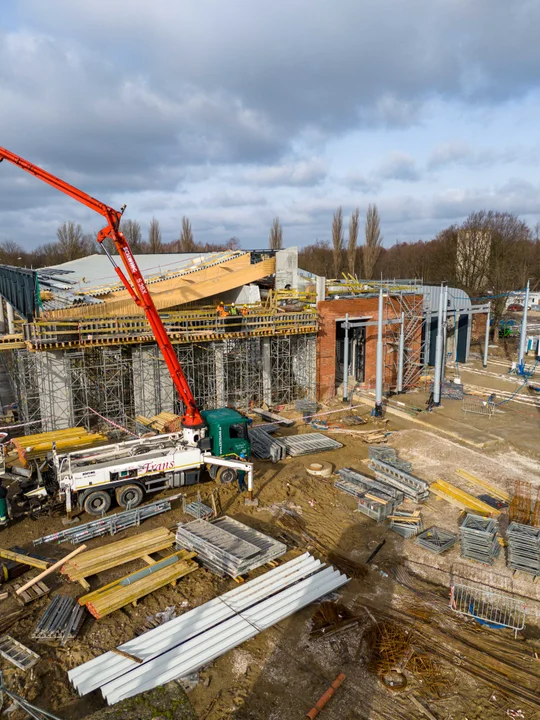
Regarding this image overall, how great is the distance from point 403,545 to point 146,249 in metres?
68.6

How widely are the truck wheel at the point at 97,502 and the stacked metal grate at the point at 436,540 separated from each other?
315 inches

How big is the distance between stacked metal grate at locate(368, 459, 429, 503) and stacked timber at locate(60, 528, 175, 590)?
664 centimetres

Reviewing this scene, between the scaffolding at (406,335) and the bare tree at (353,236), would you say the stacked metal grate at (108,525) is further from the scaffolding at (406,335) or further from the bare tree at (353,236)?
the bare tree at (353,236)

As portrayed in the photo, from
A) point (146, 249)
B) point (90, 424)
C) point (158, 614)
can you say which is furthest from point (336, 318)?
point (146, 249)

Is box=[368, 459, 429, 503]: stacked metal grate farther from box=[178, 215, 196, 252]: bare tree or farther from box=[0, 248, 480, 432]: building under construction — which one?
box=[178, 215, 196, 252]: bare tree

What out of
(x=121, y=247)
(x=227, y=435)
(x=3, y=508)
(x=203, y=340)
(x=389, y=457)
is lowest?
(x=389, y=457)

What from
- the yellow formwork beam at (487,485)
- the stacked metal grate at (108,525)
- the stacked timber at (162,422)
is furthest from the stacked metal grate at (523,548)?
the stacked timber at (162,422)

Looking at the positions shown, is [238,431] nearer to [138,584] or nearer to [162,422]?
[162,422]

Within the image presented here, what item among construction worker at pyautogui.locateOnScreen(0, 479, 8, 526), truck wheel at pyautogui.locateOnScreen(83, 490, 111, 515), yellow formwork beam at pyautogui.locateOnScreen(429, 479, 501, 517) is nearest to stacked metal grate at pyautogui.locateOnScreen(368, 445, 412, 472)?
yellow formwork beam at pyautogui.locateOnScreen(429, 479, 501, 517)

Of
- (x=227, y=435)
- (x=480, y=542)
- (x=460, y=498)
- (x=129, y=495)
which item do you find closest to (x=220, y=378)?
(x=227, y=435)

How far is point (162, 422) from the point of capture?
17.9m

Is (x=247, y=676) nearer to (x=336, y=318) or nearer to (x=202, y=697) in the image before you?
(x=202, y=697)

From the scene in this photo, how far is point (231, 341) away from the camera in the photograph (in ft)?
71.1

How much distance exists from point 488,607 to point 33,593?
886 cm
